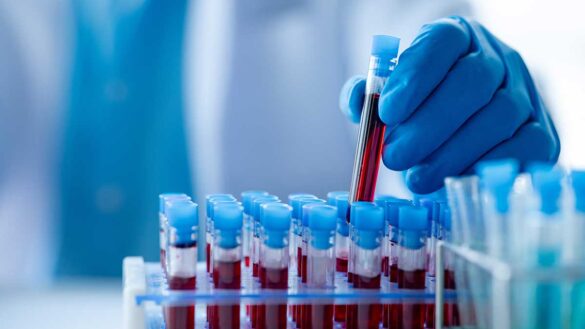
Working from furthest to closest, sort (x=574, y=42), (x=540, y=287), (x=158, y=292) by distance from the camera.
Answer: (x=574, y=42) → (x=158, y=292) → (x=540, y=287)

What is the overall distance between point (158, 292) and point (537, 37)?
181cm

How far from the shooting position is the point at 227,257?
1.16 metres

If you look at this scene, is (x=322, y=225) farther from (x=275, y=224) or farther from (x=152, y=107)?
(x=152, y=107)

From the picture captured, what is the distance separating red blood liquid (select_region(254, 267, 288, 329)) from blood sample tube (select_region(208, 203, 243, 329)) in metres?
0.04

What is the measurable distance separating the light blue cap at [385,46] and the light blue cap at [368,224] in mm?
349

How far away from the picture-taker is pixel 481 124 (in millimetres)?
1414

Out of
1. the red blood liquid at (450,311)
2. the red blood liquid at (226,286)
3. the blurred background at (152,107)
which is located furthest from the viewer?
the blurred background at (152,107)

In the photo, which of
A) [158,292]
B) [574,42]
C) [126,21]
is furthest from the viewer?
[126,21]

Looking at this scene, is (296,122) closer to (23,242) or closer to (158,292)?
(23,242)

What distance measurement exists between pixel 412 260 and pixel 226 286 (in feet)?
1.17

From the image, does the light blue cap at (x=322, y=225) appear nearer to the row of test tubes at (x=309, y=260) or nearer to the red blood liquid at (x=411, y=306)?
the row of test tubes at (x=309, y=260)

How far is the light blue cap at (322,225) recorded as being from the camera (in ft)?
3.85

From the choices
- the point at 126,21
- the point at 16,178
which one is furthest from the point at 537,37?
the point at 16,178

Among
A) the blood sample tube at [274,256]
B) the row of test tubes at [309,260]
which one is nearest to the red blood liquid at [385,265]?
the row of test tubes at [309,260]
